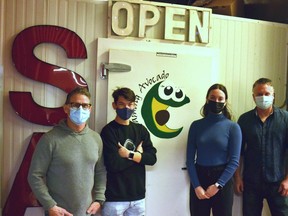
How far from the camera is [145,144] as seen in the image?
2.32 m

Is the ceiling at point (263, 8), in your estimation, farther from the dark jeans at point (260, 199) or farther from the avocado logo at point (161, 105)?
the dark jeans at point (260, 199)

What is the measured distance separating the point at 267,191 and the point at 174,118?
908 mm

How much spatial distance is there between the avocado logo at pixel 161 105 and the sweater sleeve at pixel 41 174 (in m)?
0.91

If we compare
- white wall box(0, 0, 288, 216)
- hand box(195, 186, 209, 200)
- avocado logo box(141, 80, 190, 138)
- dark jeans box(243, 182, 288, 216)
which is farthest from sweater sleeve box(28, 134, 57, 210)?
dark jeans box(243, 182, 288, 216)

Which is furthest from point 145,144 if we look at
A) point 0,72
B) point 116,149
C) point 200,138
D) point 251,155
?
point 0,72

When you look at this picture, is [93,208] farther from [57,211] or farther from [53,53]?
[53,53]

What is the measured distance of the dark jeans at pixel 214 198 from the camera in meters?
2.29

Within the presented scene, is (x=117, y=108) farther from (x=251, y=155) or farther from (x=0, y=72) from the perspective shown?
(x=251, y=155)

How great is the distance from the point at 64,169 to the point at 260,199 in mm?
1548

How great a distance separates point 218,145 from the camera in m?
2.29

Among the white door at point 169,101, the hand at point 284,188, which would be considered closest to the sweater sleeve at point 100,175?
the white door at point 169,101

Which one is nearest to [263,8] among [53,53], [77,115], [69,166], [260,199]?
[260,199]

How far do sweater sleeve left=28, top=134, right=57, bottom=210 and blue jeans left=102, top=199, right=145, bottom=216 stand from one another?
0.46m

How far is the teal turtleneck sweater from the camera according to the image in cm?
227
